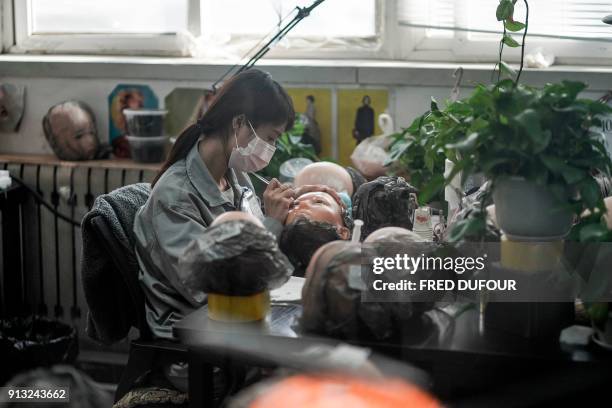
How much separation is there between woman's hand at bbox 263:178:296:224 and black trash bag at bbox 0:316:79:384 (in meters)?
1.61

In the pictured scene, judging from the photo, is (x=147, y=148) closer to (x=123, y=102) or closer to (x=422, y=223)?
(x=123, y=102)

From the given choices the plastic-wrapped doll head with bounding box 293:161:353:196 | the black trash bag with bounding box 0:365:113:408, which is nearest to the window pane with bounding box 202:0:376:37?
the plastic-wrapped doll head with bounding box 293:161:353:196

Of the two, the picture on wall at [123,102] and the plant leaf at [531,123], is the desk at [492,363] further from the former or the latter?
the picture on wall at [123,102]

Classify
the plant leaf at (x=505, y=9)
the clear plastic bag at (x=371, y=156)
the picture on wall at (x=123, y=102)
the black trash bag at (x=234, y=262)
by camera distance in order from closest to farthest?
the black trash bag at (x=234, y=262) → the plant leaf at (x=505, y=9) → the clear plastic bag at (x=371, y=156) → the picture on wall at (x=123, y=102)

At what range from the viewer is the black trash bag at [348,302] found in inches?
58.2

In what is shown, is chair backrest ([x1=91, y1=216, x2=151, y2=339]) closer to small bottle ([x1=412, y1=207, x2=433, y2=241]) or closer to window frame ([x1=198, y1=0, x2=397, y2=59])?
small bottle ([x1=412, y1=207, x2=433, y2=241])

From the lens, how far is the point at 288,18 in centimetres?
388

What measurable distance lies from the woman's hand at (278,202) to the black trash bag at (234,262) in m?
0.77

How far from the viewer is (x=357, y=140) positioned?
3.78 metres

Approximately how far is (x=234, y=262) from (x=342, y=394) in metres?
0.35

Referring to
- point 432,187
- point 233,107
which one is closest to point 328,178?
point 233,107

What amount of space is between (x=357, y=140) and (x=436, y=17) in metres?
0.63

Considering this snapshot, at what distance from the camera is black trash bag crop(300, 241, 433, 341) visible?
4.85 feet

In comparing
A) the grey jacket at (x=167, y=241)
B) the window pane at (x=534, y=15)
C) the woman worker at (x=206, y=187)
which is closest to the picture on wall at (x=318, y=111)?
the window pane at (x=534, y=15)
